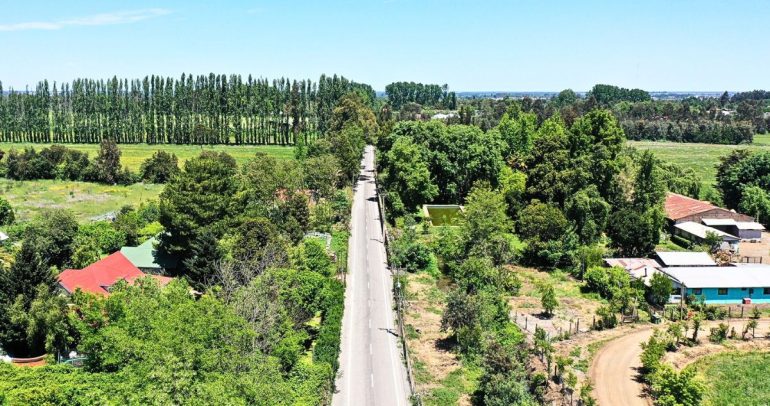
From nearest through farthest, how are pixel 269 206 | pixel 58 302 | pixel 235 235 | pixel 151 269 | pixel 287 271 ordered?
1. pixel 58 302
2. pixel 287 271
3. pixel 235 235
4. pixel 151 269
5. pixel 269 206

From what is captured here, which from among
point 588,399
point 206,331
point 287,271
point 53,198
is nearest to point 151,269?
point 287,271

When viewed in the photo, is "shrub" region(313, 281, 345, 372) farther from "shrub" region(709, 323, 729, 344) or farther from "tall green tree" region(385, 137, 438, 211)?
"tall green tree" region(385, 137, 438, 211)

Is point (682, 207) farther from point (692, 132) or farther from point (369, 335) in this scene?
point (692, 132)

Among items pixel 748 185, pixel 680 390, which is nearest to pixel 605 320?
pixel 680 390

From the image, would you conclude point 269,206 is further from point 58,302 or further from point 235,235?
point 58,302

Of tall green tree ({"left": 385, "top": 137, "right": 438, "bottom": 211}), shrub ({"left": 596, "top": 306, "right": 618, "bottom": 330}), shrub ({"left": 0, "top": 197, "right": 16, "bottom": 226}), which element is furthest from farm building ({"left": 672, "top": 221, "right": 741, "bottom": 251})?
shrub ({"left": 0, "top": 197, "right": 16, "bottom": 226})
